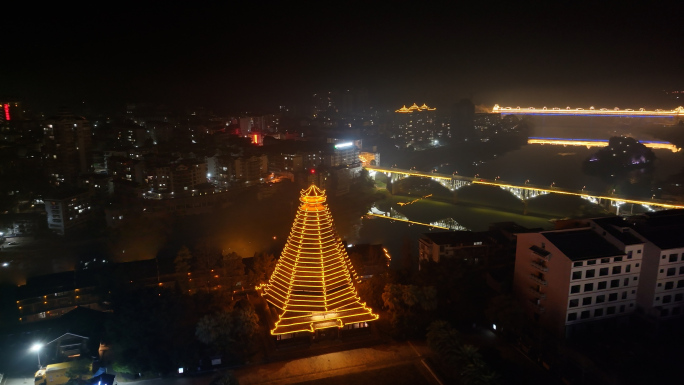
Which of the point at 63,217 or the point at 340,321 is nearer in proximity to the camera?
the point at 340,321

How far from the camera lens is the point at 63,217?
28.9ft

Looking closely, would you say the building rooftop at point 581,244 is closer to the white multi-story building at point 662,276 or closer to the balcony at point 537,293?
the white multi-story building at point 662,276

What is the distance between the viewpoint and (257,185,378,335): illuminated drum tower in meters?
4.36

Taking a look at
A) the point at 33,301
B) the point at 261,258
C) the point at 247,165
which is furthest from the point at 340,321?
the point at 247,165

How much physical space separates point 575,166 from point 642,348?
14.1 m

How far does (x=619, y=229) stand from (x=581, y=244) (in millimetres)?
463

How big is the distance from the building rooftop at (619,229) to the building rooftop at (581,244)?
100mm

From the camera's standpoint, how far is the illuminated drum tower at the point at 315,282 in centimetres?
436

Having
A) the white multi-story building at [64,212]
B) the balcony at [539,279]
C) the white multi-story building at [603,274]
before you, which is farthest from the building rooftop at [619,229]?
the white multi-story building at [64,212]

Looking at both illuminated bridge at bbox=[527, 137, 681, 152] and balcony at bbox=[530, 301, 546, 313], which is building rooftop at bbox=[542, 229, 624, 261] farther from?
illuminated bridge at bbox=[527, 137, 681, 152]

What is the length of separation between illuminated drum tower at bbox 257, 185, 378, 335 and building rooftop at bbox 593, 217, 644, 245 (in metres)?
2.41

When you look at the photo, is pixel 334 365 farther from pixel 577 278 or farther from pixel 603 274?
pixel 603 274

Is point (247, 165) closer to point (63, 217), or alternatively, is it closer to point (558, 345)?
point (63, 217)

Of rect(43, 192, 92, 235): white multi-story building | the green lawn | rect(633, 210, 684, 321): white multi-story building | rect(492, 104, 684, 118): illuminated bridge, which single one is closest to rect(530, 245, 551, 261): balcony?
rect(633, 210, 684, 321): white multi-story building
